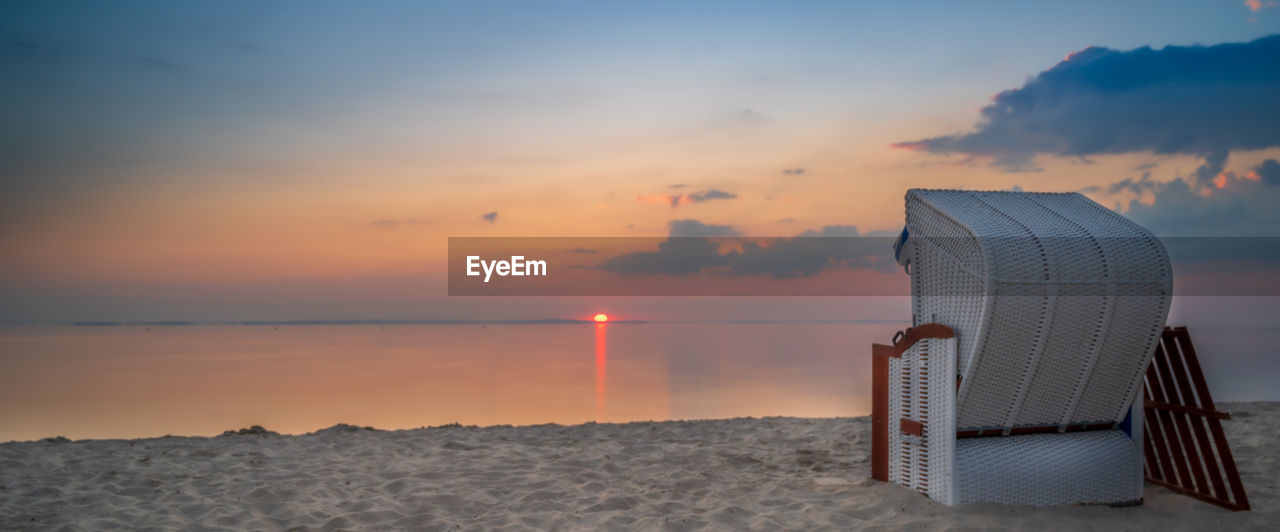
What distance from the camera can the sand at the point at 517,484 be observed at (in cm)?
568

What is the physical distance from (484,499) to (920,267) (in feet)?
13.3

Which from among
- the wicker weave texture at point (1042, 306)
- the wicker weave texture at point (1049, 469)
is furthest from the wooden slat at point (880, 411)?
the wicker weave texture at point (1049, 469)

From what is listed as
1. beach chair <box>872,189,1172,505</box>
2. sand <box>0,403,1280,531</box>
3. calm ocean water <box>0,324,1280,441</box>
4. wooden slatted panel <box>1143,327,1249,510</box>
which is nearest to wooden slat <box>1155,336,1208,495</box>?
wooden slatted panel <box>1143,327,1249,510</box>

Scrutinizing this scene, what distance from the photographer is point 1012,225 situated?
5750 mm

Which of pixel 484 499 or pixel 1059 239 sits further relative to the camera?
pixel 484 499

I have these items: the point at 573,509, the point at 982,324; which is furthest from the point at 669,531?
the point at 982,324

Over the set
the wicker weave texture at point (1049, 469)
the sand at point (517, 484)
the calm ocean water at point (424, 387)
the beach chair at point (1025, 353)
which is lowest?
the calm ocean water at point (424, 387)

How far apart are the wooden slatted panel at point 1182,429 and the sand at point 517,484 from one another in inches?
7.3

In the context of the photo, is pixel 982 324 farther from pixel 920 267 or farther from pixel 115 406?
pixel 115 406

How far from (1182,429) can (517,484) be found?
5.66m

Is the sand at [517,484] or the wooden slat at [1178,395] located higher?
the wooden slat at [1178,395]

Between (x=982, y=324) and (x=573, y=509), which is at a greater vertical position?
(x=982, y=324)

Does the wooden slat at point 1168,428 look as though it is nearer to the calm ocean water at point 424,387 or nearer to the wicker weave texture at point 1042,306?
the wicker weave texture at point 1042,306

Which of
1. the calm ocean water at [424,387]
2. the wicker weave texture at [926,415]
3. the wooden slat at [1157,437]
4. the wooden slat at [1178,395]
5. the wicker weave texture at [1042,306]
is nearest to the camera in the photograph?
the wicker weave texture at [1042,306]
